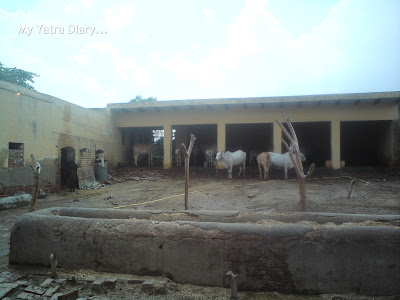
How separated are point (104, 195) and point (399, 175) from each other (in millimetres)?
12893

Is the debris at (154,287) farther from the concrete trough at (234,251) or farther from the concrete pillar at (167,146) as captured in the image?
the concrete pillar at (167,146)

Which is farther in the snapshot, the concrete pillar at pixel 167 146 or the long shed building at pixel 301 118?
the concrete pillar at pixel 167 146

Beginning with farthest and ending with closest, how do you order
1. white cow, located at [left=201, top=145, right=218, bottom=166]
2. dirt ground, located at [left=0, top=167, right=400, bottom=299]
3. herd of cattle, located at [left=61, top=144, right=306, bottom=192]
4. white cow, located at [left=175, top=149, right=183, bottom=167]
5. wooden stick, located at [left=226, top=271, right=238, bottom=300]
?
white cow, located at [left=175, top=149, right=183, bottom=167], white cow, located at [left=201, top=145, right=218, bottom=166], herd of cattle, located at [left=61, top=144, right=306, bottom=192], dirt ground, located at [left=0, top=167, right=400, bottom=299], wooden stick, located at [left=226, top=271, right=238, bottom=300]

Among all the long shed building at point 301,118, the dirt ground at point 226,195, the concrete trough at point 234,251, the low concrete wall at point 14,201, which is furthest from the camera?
the long shed building at point 301,118

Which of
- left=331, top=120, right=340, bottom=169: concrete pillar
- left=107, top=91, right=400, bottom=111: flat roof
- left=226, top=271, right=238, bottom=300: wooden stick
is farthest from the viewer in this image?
left=331, top=120, right=340, bottom=169: concrete pillar

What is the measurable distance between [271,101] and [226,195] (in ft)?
20.8

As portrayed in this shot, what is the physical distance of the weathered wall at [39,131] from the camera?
8.70m

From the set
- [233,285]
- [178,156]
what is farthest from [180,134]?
[233,285]

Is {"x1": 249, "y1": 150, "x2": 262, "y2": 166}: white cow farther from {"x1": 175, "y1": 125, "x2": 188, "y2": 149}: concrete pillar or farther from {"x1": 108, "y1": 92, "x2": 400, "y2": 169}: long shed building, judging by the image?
{"x1": 175, "y1": 125, "x2": 188, "y2": 149}: concrete pillar

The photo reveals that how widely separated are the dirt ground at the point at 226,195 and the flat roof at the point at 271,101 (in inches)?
133

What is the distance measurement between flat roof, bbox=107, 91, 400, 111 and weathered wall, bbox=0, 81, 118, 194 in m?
2.92

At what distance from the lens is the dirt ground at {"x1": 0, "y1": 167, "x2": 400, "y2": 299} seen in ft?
21.9

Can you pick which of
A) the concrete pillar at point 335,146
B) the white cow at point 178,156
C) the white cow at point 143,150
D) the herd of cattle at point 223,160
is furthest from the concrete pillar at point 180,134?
the concrete pillar at point 335,146

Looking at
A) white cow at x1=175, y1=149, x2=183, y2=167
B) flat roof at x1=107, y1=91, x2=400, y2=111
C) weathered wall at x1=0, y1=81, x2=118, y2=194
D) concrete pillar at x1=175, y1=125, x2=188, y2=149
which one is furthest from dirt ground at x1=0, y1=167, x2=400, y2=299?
concrete pillar at x1=175, y1=125, x2=188, y2=149
